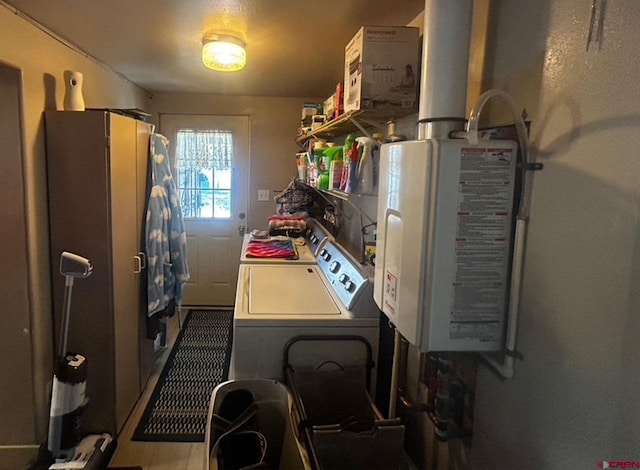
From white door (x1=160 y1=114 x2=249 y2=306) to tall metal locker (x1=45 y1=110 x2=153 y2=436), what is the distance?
1.98 metres

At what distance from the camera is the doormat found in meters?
2.56

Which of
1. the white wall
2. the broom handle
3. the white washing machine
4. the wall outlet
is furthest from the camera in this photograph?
the wall outlet

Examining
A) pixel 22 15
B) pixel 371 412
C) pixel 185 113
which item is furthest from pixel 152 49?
pixel 371 412

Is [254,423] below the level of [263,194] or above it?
below

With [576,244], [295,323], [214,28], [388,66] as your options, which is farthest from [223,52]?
[576,244]

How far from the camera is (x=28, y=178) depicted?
2.11 metres

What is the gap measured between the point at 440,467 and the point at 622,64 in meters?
1.34

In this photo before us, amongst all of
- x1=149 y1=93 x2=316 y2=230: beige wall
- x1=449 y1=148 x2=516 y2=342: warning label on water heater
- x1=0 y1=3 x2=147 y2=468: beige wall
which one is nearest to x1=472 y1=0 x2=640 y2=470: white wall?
x1=449 y1=148 x2=516 y2=342: warning label on water heater

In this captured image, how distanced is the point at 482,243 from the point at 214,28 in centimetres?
170

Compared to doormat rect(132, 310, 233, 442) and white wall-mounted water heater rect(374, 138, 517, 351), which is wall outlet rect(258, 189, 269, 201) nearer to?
doormat rect(132, 310, 233, 442)

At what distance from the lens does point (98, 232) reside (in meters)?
2.26

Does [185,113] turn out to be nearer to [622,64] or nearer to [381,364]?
[381,364]

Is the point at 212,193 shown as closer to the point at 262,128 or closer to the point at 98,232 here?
the point at 262,128

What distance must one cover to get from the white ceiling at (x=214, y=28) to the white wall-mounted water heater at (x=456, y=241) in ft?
3.18
